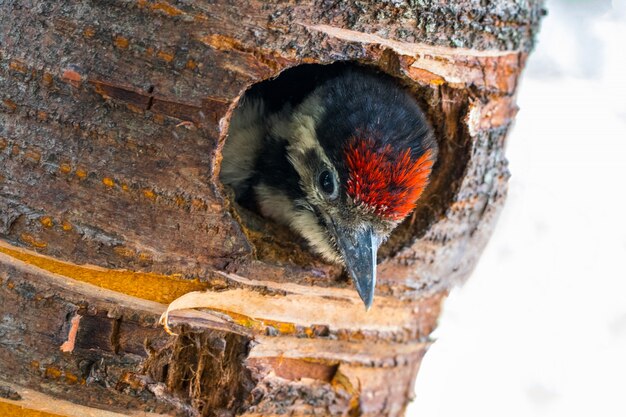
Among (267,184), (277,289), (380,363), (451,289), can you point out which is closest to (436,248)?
(451,289)

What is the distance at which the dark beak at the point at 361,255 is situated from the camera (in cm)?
296

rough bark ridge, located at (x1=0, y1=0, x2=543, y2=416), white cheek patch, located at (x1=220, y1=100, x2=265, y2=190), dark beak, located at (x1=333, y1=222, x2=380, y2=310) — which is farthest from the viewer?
white cheek patch, located at (x1=220, y1=100, x2=265, y2=190)

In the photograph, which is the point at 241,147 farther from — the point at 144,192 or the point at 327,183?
the point at 144,192

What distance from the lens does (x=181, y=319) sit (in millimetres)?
2711

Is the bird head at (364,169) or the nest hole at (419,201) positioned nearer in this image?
the nest hole at (419,201)

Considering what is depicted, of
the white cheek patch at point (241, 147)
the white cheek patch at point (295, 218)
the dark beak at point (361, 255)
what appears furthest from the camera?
the white cheek patch at point (241, 147)

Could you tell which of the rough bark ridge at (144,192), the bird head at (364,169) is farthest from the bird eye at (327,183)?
the rough bark ridge at (144,192)

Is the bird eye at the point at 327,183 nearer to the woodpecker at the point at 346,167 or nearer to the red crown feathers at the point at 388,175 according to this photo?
the woodpecker at the point at 346,167

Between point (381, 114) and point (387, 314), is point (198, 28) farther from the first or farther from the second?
point (387, 314)

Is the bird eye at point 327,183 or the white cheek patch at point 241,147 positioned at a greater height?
the white cheek patch at point 241,147

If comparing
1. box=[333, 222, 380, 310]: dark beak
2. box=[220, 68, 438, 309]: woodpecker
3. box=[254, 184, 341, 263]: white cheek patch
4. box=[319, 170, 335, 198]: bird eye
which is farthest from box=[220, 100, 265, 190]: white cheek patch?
box=[333, 222, 380, 310]: dark beak

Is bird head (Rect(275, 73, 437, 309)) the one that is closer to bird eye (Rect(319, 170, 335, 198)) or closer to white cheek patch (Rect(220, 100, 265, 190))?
bird eye (Rect(319, 170, 335, 198))

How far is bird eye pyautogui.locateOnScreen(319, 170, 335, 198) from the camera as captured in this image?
350cm

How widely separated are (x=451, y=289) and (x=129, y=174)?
1.65m
